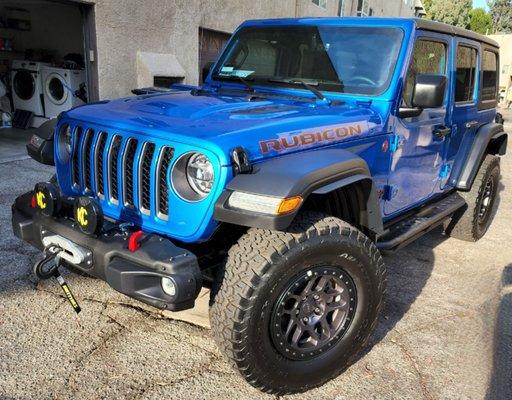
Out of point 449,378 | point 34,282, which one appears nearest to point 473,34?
point 449,378

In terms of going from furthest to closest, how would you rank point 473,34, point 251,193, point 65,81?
point 65,81 → point 473,34 → point 251,193

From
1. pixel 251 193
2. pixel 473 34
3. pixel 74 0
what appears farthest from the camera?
pixel 74 0

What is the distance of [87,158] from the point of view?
2789 mm

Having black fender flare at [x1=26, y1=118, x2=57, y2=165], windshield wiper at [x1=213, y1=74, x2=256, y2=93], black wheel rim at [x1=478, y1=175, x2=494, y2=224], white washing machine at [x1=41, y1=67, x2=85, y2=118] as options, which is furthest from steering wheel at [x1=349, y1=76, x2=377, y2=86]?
white washing machine at [x1=41, y1=67, x2=85, y2=118]

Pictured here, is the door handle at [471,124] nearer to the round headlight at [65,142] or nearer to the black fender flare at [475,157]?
the black fender flare at [475,157]

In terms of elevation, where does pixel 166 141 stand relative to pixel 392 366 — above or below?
above

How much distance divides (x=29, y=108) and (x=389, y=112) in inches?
344

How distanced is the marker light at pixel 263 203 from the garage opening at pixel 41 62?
642 cm

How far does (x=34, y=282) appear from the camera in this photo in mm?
3498

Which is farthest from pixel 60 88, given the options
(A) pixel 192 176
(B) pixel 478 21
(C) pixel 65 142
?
(B) pixel 478 21

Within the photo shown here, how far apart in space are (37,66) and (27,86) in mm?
609

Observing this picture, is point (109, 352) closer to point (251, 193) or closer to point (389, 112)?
point (251, 193)

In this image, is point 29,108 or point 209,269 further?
point 29,108

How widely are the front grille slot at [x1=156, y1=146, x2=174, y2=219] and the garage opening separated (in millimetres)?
6009
